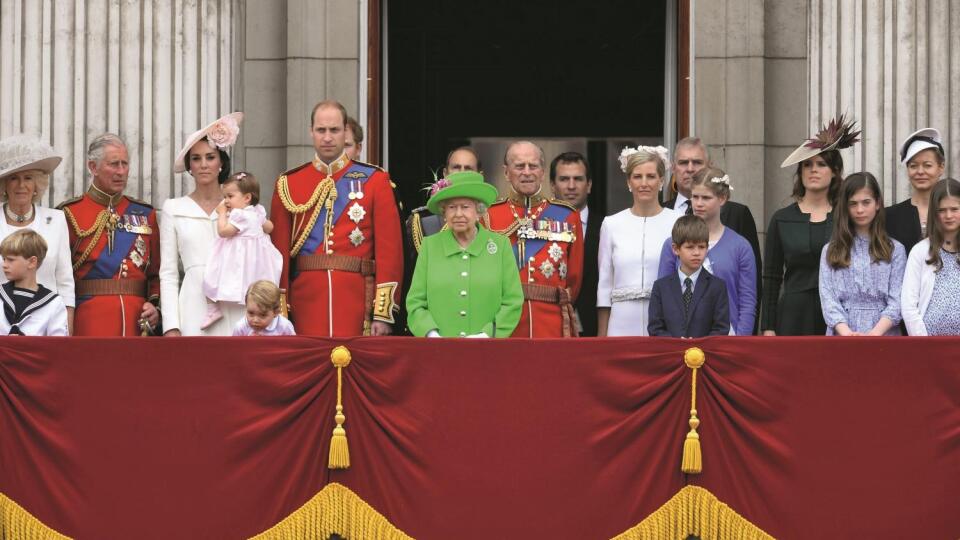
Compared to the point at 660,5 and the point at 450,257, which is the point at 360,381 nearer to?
the point at 450,257

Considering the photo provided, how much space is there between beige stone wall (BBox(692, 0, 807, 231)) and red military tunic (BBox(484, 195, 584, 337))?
7.05 feet

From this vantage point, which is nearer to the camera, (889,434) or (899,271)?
(889,434)

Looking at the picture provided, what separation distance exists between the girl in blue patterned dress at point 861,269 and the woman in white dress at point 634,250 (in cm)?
104

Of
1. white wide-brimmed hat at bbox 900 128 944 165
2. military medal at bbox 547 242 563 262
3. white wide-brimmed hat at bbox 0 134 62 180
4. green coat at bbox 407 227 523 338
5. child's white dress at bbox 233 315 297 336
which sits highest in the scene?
white wide-brimmed hat at bbox 900 128 944 165

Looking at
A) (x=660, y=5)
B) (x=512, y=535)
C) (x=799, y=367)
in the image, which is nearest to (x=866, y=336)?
(x=799, y=367)

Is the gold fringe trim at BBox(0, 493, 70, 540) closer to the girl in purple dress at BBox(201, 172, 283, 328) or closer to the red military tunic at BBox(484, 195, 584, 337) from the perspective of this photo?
the girl in purple dress at BBox(201, 172, 283, 328)

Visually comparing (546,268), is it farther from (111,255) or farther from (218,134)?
(111,255)

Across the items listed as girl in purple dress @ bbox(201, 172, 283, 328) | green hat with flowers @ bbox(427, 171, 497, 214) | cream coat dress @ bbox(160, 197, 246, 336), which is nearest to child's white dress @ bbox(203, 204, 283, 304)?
girl in purple dress @ bbox(201, 172, 283, 328)

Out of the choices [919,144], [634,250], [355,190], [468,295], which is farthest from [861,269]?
[355,190]

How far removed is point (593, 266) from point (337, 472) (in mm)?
2650

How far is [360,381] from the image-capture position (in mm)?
8531

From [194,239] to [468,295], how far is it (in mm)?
1657

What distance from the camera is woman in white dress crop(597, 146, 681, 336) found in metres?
9.87

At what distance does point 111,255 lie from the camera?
391 inches
